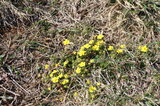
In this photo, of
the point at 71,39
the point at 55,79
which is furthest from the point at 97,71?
the point at 71,39

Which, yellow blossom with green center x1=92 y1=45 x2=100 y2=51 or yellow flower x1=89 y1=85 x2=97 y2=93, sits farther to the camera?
yellow blossom with green center x1=92 y1=45 x2=100 y2=51

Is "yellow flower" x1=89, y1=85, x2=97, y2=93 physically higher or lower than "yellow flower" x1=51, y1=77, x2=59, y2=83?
lower

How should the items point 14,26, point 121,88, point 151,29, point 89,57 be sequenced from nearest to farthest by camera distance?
point 121,88, point 89,57, point 151,29, point 14,26

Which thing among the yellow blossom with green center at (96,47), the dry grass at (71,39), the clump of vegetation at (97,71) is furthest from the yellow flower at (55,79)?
the yellow blossom with green center at (96,47)

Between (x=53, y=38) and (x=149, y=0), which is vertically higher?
(x=149, y=0)

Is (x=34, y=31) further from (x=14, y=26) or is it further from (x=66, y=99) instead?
(x=66, y=99)

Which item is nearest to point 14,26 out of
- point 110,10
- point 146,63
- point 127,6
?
point 110,10

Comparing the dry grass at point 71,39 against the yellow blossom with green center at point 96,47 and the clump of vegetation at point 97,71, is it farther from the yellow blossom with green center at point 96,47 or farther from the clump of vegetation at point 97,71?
the yellow blossom with green center at point 96,47

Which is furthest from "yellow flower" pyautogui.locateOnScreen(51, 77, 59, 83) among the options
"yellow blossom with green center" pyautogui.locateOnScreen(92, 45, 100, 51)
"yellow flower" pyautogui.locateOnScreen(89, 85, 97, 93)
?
"yellow blossom with green center" pyautogui.locateOnScreen(92, 45, 100, 51)

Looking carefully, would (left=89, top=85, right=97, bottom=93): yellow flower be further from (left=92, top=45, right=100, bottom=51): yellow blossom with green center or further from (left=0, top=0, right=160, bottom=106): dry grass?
(left=92, top=45, right=100, bottom=51): yellow blossom with green center
